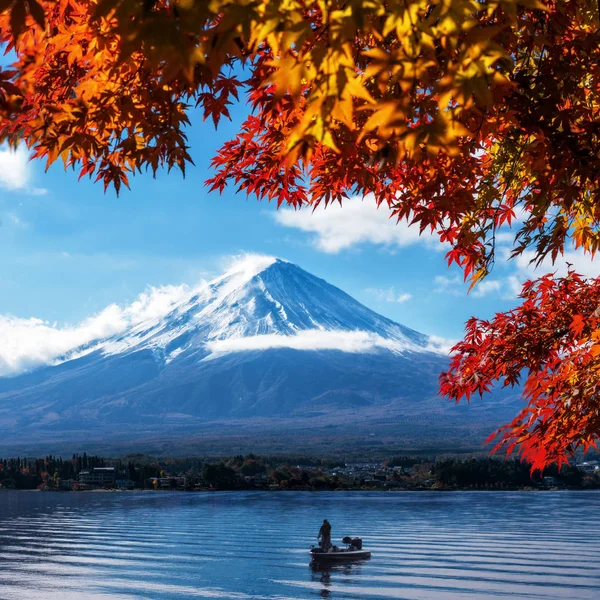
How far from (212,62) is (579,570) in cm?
6146

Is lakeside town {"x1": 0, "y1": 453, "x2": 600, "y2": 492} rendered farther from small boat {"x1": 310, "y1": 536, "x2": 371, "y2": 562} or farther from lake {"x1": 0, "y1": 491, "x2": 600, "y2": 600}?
small boat {"x1": 310, "y1": 536, "x2": 371, "y2": 562}

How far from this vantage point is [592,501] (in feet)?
440

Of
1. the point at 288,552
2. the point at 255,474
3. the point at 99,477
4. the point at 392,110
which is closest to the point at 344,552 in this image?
the point at 288,552

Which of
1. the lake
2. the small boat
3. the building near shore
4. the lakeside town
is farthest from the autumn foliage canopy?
the building near shore

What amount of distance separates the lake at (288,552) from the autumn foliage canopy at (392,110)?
41457 millimetres

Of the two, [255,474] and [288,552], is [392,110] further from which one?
[255,474]

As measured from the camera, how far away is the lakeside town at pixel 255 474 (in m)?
136

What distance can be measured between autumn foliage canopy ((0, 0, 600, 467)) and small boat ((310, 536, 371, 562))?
44.0m

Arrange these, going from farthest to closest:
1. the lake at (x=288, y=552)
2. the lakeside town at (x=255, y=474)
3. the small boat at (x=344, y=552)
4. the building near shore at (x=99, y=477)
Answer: the building near shore at (x=99, y=477)
the lakeside town at (x=255, y=474)
the small boat at (x=344, y=552)
the lake at (x=288, y=552)

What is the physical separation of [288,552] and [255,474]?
281 ft

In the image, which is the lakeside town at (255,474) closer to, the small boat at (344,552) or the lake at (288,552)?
the lake at (288,552)

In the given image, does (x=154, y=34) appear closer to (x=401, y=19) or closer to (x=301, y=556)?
(x=401, y=19)

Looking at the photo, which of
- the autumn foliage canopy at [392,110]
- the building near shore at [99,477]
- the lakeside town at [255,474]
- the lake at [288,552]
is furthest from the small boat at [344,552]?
the building near shore at [99,477]

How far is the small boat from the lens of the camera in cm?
5065
